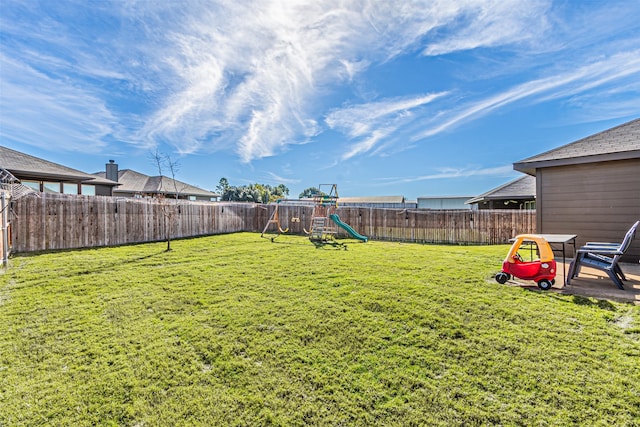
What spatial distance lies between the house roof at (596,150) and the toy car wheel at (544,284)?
3.96m

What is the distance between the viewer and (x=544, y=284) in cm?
433

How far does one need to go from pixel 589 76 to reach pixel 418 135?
9793 millimetres

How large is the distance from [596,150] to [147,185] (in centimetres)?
2644

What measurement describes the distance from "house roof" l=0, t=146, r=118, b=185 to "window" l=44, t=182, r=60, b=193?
0.37m

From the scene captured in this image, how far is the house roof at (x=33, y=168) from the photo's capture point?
10977mm

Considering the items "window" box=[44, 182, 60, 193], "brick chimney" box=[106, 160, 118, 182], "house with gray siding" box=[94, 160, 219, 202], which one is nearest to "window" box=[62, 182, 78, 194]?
"window" box=[44, 182, 60, 193]

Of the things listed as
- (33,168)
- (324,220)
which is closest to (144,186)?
(33,168)

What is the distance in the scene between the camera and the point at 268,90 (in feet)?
39.0

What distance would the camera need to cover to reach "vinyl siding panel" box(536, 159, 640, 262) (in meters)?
5.98

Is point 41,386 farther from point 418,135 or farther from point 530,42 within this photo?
point 418,135

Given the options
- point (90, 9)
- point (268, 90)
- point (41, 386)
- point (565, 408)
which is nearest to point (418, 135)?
point (268, 90)

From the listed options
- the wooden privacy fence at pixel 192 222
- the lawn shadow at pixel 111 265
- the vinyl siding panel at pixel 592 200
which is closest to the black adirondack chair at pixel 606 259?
the vinyl siding panel at pixel 592 200

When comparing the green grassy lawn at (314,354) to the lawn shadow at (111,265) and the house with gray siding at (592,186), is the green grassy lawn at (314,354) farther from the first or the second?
the house with gray siding at (592,186)

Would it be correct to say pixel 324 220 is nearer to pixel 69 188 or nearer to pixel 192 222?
pixel 192 222
